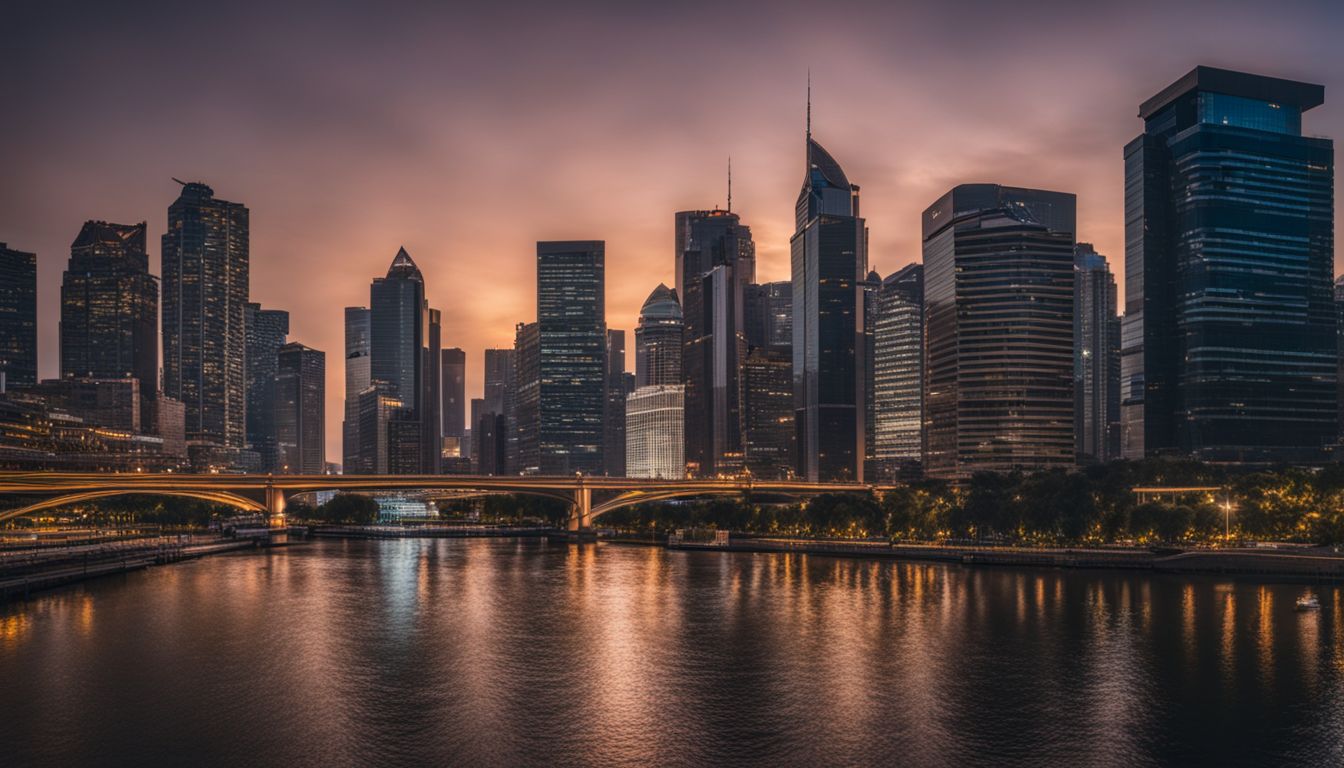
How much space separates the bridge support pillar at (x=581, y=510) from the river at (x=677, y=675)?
275 feet

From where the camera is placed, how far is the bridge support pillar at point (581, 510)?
188 metres

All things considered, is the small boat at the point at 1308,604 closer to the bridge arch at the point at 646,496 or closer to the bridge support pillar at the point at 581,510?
the bridge arch at the point at 646,496

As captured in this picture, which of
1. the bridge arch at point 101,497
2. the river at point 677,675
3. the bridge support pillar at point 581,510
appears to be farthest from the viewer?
the bridge support pillar at point 581,510

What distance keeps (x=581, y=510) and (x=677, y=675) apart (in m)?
129

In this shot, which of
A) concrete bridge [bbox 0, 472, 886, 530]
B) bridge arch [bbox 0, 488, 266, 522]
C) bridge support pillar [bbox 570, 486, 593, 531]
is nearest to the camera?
bridge arch [bbox 0, 488, 266, 522]

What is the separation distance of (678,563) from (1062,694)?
82.7 meters

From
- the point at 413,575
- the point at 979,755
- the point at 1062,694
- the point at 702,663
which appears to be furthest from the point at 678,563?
the point at 979,755

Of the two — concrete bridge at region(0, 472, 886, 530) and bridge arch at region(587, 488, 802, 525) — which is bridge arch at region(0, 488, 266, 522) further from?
bridge arch at region(587, 488, 802, 525)

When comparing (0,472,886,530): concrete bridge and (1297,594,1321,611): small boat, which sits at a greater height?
(0,472,886,530): concrete bridge

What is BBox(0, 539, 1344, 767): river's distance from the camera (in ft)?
153

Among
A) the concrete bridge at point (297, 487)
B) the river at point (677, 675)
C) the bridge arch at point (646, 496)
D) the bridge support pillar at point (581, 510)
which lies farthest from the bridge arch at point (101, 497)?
the bridge arch at point (646, 496)

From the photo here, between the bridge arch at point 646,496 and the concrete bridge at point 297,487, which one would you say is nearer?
the concrete bridge at point 297,487

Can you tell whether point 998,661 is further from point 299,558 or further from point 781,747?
point 299,558

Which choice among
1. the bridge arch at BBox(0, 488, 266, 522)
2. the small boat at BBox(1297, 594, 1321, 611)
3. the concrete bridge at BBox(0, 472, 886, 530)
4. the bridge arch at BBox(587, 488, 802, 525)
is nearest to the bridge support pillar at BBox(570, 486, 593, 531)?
the concrete bridge at BBox(0, 472, 886, 530)
